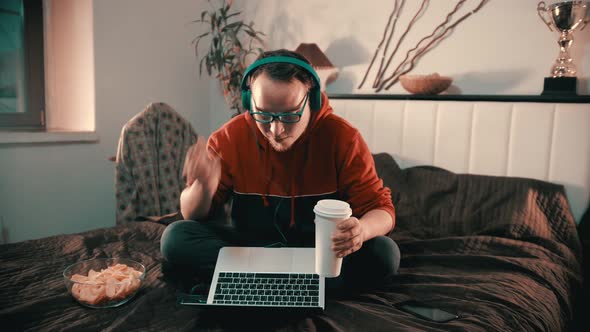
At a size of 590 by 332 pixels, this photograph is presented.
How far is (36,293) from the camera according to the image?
3.39 feet

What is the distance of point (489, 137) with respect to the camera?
1891 mm

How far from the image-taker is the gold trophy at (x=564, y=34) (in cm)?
165

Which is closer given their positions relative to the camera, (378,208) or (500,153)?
(378,208)

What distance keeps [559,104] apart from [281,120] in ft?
4.48

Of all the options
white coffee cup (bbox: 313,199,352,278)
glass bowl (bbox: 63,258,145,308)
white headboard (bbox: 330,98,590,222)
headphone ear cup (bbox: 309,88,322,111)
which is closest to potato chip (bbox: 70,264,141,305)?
glass bowl (bbox: 63,258,145,308)

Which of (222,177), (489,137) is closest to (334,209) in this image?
(222,177)

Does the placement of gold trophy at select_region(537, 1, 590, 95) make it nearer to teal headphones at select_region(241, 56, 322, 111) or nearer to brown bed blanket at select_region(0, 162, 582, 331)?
brown bed blanket at select_region(0, 162, 582, 331)

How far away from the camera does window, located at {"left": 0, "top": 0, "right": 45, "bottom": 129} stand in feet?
7.97

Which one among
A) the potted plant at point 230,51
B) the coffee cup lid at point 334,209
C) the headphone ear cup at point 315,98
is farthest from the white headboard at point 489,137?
the coffee cup lid at point 334,209

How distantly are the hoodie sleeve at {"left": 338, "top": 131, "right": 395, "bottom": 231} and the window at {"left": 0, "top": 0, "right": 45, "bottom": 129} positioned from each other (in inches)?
86.8

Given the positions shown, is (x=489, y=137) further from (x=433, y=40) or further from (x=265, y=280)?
(x=265, y=280)

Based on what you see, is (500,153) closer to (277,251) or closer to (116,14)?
(277,251)

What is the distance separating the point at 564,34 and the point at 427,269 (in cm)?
120

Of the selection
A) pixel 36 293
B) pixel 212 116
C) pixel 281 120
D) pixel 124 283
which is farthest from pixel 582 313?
pixel 212 116
